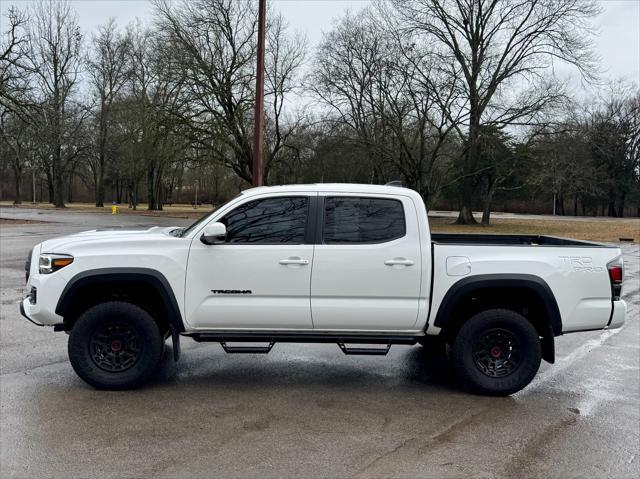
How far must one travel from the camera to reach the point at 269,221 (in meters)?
5.13

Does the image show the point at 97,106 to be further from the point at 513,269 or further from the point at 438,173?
the point at 513,269

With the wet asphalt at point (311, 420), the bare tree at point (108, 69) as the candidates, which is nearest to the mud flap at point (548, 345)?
the wet asphalt at point (311, 420)

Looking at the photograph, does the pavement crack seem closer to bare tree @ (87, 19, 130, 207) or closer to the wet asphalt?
the wet asphalt

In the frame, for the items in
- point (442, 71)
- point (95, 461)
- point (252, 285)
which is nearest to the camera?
point (95, 461)

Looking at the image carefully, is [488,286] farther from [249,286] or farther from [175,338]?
[175,338]

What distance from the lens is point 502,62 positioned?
32.6m

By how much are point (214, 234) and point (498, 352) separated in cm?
282

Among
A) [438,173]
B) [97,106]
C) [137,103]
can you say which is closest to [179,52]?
[137,103]

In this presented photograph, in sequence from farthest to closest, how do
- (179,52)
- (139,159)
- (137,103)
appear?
A: (139,159) < (137,103) < (179,52)

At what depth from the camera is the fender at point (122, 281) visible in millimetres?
4871

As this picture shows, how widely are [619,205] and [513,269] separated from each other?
74.3m

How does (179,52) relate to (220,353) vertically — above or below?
above

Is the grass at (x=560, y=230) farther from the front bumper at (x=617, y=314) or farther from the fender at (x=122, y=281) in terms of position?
the fender at (x=122, y=281)

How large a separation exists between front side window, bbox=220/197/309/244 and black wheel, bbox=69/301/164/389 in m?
1.12
